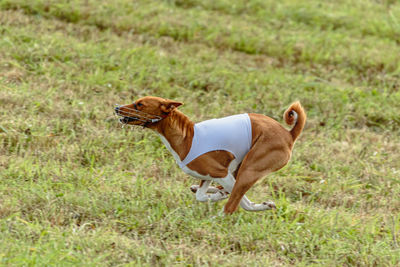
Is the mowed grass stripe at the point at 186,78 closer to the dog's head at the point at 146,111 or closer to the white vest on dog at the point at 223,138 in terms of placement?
the white vest on dog at the point at 223,138

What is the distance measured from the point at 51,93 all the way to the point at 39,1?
349cm

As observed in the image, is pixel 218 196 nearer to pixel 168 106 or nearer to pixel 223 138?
pixel 223 138

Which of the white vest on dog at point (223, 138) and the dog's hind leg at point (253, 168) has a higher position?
the white vest on dog at point (223, 138)

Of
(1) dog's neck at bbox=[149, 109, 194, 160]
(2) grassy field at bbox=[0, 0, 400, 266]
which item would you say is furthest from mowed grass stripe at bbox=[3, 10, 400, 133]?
(1) dog's neck at bbox=[149, 109, 194, 160]

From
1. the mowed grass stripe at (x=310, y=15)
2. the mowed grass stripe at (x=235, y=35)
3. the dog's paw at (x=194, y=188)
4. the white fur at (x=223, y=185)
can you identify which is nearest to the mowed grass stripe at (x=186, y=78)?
the mowed grass stripe at (x=235, y=35)

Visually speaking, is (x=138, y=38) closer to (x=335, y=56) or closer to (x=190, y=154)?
(x=335, y=56)

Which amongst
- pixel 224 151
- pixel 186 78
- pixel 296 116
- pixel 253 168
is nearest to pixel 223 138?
pixel 224 151

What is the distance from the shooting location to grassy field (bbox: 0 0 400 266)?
4.64 meters

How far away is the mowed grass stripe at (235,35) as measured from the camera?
9.90m

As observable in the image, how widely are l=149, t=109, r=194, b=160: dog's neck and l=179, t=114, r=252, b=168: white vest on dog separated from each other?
2.1 inches

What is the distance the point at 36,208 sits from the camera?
4844 mm

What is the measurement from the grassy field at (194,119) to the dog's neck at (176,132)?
24.2 inches

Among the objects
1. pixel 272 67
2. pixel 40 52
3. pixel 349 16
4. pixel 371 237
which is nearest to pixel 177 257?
pixel 371 237

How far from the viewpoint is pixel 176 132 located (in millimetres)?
4898
